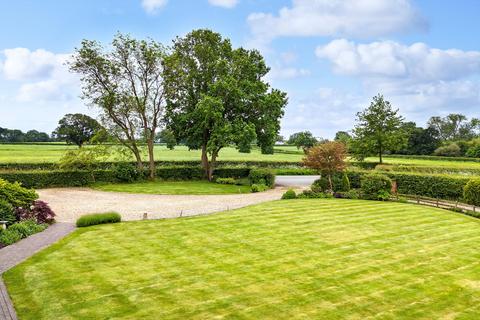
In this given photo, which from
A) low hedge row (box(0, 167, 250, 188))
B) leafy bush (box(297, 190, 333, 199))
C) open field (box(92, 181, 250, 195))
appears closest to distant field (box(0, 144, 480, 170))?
low hedge row (box(0, 167, 250, 188))

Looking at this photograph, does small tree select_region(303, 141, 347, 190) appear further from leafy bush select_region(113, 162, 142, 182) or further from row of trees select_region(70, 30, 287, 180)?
leafy bush select_region(113, 162, 142, 182)

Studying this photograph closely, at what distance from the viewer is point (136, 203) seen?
2580 cm

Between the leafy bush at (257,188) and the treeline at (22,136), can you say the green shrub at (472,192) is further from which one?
the treeline at (22,136)

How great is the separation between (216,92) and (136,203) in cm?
1547

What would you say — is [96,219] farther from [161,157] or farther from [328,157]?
[161,157]

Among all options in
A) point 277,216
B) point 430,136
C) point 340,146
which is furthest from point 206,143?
point 430,136

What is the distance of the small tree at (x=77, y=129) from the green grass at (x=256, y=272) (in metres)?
47.5

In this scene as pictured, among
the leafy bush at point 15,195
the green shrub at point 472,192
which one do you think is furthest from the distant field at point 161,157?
the leafy bush at point 15,195

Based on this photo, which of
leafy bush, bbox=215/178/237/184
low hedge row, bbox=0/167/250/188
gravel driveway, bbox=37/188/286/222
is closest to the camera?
gravel driveway, bbox=37/188/286/222

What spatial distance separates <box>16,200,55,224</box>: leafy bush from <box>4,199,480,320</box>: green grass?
3061 millimetres

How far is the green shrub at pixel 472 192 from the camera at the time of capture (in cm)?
2367

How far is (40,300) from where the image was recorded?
9820 mm

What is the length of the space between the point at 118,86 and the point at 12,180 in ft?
41.4

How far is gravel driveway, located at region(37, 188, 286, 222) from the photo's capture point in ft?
72.0
